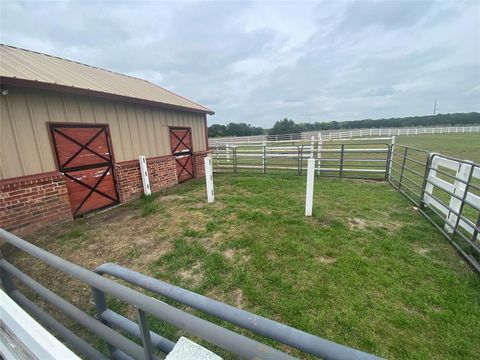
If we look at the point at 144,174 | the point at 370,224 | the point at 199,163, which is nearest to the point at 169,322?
the point at 370,224

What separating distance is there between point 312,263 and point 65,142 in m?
5.53

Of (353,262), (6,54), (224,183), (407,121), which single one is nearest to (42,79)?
(6,54)

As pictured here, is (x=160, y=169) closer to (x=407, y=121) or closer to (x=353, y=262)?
(x=353, y=262)

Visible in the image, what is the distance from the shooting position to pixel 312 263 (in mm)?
3057

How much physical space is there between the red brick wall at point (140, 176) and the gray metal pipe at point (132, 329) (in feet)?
17.6

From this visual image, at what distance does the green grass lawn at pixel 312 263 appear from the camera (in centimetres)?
210

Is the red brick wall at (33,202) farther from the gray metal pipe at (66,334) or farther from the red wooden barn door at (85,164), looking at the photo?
the gray metal pipe at (66,334)

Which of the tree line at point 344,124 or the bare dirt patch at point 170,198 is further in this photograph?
the tree line at point 344,124

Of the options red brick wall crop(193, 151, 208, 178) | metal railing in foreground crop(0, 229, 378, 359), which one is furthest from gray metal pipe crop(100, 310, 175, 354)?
red brick wall crop(193, 151, 208, 178)

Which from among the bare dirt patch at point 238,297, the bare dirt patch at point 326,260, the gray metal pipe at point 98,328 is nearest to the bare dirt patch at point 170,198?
the bare dirt patch at point 238,297

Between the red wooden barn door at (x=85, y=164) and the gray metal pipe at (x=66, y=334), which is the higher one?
the red wooden barn door at (x=85, y=164)

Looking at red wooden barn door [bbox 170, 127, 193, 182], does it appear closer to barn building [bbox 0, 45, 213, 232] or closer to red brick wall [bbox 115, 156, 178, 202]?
red brick wall [bbox 115, 156, 178, 202]

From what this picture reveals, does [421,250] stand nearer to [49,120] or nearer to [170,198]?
[170,198]

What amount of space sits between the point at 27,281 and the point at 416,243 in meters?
4.82
